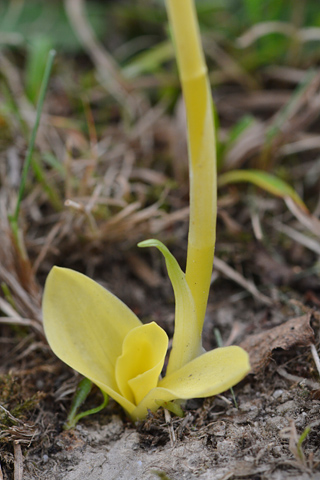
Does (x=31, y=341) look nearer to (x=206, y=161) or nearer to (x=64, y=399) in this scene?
(x=64, y=399)

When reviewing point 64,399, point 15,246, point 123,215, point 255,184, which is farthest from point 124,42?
point 64,399

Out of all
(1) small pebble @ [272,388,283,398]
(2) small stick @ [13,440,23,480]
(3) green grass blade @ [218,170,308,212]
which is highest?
(3) green grass blade @ [218,170,308,212]

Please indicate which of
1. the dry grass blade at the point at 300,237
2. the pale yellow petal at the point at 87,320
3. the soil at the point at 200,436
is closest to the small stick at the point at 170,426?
the soil at the point at 200,436

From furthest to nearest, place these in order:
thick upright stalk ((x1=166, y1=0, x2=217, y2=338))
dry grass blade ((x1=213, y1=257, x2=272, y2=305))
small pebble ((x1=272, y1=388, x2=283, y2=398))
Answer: dry grass blade ((x1=213, y1=257, x2=272, y2=305)) < small pebble ((x1=272, y1=388, x2=283, y2=398)) < thick upright stalk ((x1=166, y1=0, x2=217, y2=338))

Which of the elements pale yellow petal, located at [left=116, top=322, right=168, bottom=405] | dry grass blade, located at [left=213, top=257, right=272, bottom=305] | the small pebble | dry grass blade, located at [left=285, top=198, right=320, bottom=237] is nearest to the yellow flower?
pale yellow petal, located at [left=116, top=322, right=168, bottom=405]

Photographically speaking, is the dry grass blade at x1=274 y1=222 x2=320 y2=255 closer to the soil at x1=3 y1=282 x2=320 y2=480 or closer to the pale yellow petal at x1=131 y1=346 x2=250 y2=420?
the soil at x1=3 y1=282 x2=320 y2=480

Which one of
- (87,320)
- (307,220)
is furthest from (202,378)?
(307,220)

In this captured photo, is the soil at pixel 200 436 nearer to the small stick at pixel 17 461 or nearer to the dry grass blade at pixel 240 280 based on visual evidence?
the small stick at pixel 17 461
